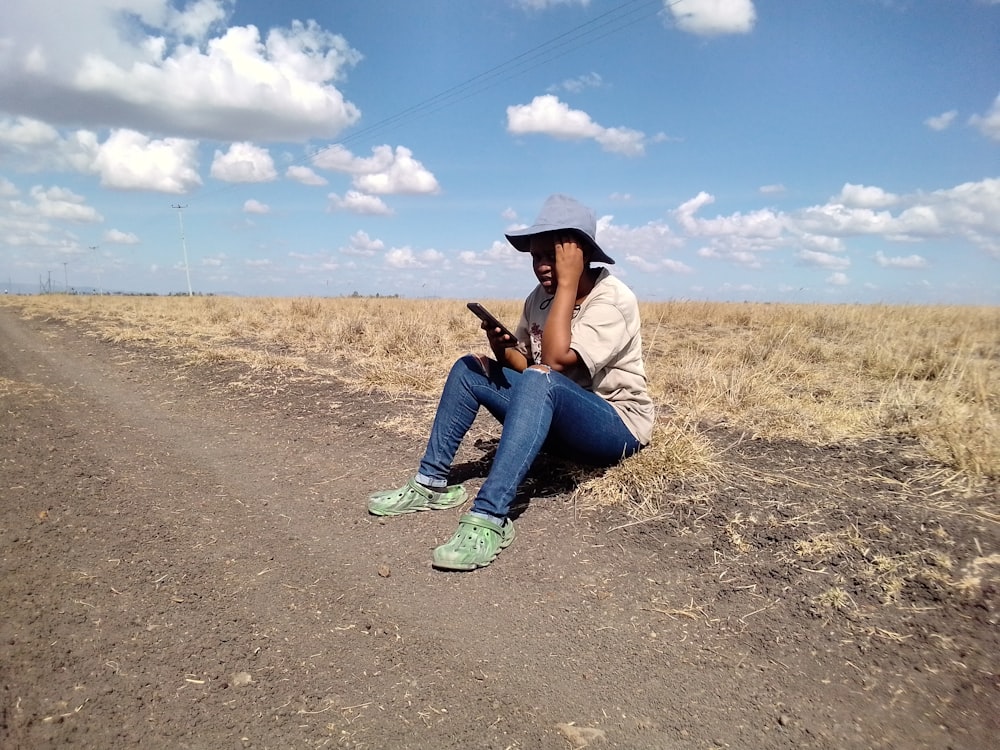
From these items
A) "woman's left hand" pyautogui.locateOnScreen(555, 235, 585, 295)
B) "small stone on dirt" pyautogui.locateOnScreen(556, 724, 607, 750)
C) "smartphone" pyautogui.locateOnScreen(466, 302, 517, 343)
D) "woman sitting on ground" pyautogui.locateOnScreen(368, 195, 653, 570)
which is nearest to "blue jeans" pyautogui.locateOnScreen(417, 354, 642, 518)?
"woman sitting on ground" pyautogui.locateOnScreen(368, 195, 653, 570)

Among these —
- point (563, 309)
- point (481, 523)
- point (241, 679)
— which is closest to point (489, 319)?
point (563, 309)

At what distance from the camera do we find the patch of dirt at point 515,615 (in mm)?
1533

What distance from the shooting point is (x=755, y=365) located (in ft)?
19.5

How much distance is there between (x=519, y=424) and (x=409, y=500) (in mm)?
786

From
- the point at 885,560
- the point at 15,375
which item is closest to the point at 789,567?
the point at 885,560

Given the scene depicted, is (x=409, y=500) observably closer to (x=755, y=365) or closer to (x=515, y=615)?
(x=515, y=615)

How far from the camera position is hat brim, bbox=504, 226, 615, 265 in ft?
8.32

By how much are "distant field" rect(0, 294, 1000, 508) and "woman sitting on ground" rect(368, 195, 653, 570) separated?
1.23 feet

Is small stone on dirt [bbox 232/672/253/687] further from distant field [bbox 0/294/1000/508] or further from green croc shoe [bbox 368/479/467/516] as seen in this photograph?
distant field [bbox 0/294/1000/508]

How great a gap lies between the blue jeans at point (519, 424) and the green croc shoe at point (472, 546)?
0.22 ft

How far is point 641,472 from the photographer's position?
287cm

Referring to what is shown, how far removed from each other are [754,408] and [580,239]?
2.22 m

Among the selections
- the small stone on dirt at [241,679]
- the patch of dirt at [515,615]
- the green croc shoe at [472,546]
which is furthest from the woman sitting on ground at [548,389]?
the small stone on dirt at [241,679]

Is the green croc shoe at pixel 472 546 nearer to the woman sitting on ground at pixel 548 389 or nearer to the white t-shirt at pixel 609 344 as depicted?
the woman sitting on ground at pixel 548 389
